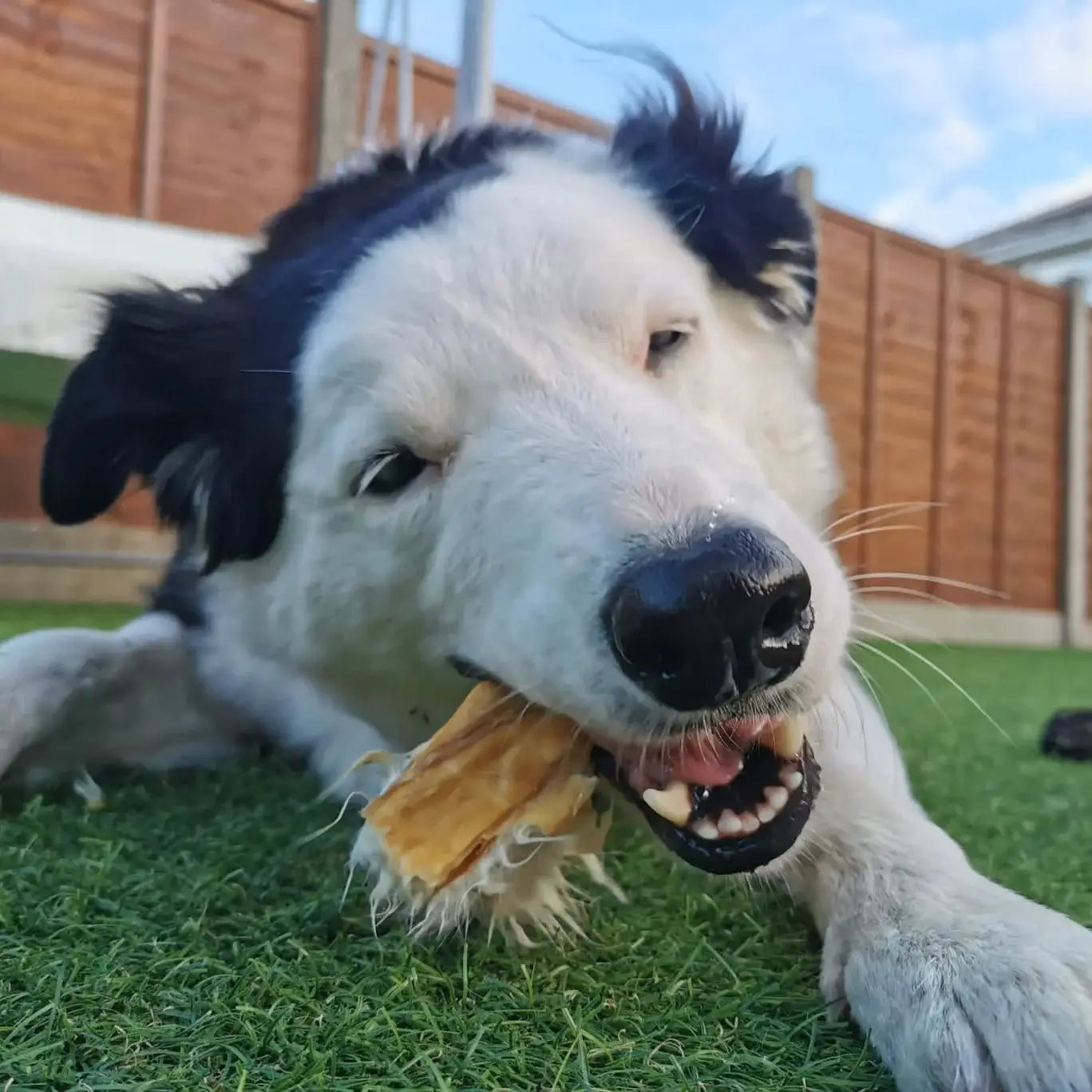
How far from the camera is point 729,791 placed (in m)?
1.26

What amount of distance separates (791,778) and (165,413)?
49.1 inches

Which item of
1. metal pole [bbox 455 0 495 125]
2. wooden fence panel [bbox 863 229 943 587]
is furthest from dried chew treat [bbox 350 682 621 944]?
wooden fence panel [bbox 863 229 943 587]

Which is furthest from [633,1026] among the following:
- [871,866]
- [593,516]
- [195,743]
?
[195,743]

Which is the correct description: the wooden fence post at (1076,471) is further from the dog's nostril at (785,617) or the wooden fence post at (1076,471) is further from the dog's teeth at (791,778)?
the dog's nostril at (785,617)

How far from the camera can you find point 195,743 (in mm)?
2266

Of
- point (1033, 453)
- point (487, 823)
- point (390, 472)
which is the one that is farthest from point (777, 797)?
point (1033, 453)

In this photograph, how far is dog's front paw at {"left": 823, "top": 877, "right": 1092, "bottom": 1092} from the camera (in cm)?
99

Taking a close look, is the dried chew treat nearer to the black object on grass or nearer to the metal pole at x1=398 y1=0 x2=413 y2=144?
the metal pole at x1=398 y1=0 x2=413 y2=144

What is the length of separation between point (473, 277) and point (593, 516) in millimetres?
500

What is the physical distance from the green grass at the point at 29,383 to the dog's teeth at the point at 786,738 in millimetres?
1916

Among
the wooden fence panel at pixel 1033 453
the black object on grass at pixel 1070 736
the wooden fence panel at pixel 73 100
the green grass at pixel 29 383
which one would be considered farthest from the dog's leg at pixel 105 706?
the wooden fence panel at pixel 1033 453

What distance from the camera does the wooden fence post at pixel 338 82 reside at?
20.1ft

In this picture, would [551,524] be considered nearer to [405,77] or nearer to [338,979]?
[338,979]

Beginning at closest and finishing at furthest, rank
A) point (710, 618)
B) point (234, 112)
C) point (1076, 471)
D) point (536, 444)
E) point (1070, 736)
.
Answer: point (710, 618) → point (536, 444) → point (1070, 736) → point (234, 112) → point (1076, 471)
